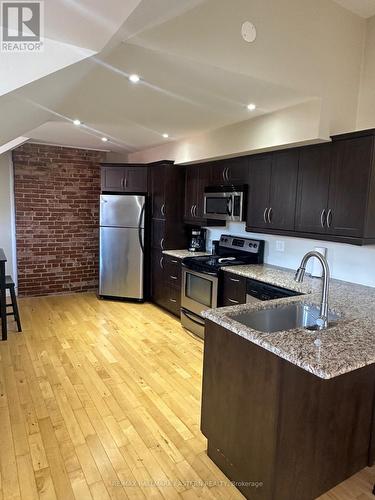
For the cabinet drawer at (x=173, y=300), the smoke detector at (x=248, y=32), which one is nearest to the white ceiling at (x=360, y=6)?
the smoke detector at (x=248, y=32)

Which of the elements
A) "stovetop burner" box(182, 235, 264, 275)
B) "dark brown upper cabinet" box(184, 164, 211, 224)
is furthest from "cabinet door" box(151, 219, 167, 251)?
"stovetop burner" box(182, 235, 264, 275)

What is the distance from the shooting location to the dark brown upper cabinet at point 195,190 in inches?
170

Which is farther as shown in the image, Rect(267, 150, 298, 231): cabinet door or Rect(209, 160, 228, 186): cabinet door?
Rect(209, 160, 228, 186): cabinet door

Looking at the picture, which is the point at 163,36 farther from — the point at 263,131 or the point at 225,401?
the point at 225,401

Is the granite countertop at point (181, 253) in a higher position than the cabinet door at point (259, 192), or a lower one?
lower

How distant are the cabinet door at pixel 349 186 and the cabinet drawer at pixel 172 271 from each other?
85.9 inches

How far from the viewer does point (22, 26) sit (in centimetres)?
136

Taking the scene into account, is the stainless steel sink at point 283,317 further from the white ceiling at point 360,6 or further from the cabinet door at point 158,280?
the cabinet door at point 158,280

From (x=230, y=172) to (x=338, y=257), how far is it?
1.54 meters

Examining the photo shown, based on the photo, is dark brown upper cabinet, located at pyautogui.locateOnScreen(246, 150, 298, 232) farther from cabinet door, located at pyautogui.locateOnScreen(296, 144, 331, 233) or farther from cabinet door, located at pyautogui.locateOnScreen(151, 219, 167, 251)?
cabinet door, located at pyautogui.locateOnScreen(151, 219, 167, 251)

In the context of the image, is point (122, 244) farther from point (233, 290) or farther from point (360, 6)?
point (360, 6)

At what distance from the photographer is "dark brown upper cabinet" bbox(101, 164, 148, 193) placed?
200 inches

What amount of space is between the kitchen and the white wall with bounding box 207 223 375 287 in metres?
0.02

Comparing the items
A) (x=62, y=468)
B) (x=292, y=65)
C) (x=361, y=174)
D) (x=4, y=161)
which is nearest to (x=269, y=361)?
(x=62, y=468)
